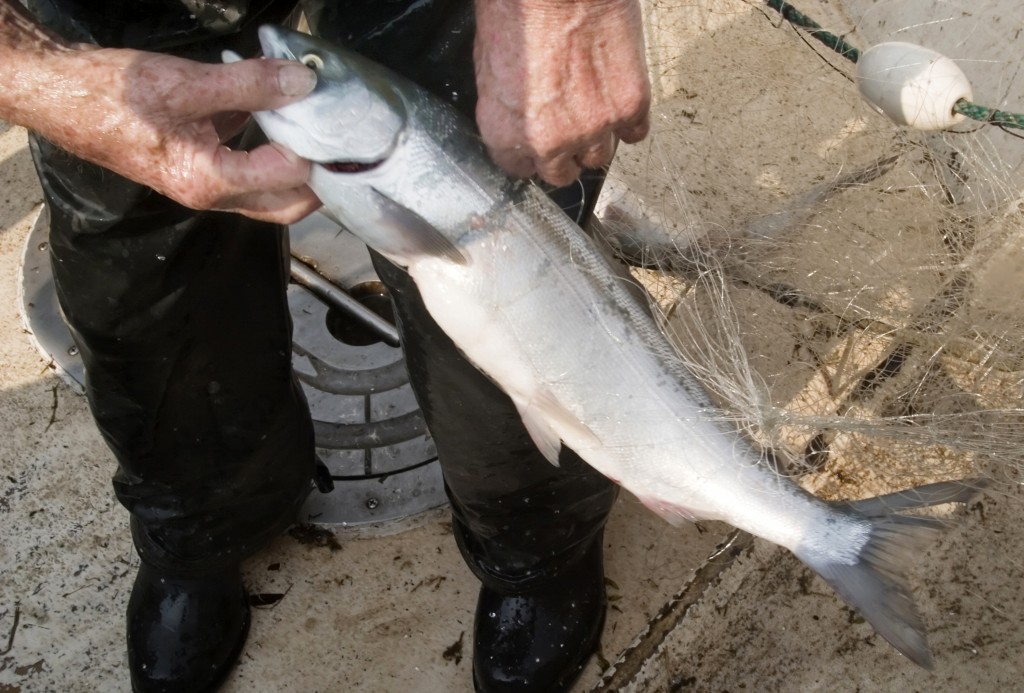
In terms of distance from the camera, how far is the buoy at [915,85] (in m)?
1.77

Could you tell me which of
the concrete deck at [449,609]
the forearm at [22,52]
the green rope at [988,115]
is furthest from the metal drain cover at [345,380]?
the green rope at [988,115]

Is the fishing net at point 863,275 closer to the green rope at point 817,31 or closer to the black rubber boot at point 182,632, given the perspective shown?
the green rope at point 817,31

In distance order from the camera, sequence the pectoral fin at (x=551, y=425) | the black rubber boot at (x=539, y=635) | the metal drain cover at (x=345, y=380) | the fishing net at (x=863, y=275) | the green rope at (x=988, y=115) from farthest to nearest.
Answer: the metal drain cover at (x=345, y=380), the black rubber boot at (x=539, y=635), the fishing net at (x=863, y=275), the green rope at (x=988, y=115), the pectoral fin at (x=551, y=425)

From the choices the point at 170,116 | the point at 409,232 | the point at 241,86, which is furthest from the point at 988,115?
the point at 170,116

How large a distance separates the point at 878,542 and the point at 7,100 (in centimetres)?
158

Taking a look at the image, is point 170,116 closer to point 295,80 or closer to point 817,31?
point 295,80

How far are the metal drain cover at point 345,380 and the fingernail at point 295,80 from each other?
50.2 inches

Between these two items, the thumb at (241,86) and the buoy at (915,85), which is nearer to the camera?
the thumb at (241,86)

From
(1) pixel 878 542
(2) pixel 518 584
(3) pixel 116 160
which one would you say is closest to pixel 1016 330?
(1) pixel 878 542

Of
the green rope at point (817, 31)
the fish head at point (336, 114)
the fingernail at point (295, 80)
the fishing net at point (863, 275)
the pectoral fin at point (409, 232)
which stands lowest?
the fishing net at point (863, 275)

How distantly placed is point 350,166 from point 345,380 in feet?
4.13

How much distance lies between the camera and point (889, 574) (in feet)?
5.02

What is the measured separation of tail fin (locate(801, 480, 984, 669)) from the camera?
1.52 m

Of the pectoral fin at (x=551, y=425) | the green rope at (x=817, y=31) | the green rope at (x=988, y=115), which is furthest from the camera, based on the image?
the green rope at (x=817, y=31)
